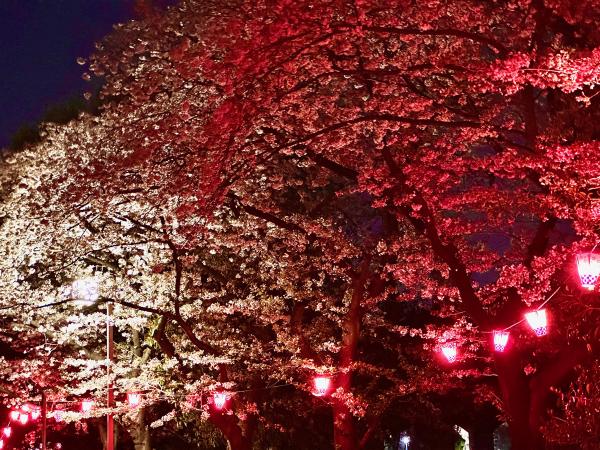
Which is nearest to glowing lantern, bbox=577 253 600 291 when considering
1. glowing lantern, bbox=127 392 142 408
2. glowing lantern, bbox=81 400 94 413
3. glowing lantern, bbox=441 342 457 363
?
glowing lantern, bbox=441 342 457 363

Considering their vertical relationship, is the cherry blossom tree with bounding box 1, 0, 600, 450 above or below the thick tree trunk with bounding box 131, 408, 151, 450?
above

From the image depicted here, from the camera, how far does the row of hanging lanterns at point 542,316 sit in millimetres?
9734

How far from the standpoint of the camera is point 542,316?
39.1 feet

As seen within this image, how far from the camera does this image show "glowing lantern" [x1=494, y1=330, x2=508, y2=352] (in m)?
13.0

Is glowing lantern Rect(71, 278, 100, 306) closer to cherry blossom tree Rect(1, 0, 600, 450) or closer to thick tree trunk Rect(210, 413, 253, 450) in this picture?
cherry blossom tree Rect(1, 0, 600, 450)

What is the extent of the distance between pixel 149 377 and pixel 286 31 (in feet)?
44.5

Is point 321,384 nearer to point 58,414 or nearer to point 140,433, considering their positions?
point 140,433

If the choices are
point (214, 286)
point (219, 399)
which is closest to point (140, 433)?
point (219, 399)

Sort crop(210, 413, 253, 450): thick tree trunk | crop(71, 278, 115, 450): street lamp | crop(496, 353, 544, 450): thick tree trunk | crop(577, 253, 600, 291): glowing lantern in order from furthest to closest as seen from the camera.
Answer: crop(210, 413, 253, 450): thick tree trunk, crop(71, 278, 115, 450): street lamp, crop(496, 353, 544, 450): thick tree trunk, crop(577, 253, 600, 291): glowing lantern

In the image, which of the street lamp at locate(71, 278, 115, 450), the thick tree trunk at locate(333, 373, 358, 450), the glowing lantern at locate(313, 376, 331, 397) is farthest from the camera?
the street lamp at locate(71, 278, 115, 450)

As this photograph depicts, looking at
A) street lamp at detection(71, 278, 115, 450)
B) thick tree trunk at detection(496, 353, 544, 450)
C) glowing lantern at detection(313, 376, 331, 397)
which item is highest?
street lamp at detection(71, 278, 115, 450)

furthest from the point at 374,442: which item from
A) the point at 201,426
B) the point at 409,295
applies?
the point at 409,295

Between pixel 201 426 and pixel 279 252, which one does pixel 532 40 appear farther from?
pixel 201 426

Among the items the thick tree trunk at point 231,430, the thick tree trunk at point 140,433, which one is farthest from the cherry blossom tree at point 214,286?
the thick tree trunk at point 140,433
